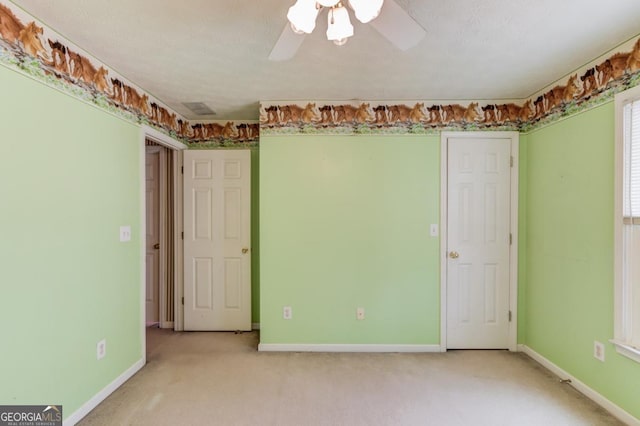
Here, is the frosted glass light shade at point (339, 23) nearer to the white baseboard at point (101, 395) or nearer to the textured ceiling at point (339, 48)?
the textured ceiling at point (339, 48)

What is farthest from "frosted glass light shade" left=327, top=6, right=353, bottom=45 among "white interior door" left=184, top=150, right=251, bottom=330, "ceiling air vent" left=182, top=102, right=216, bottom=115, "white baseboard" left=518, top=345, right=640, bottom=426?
"white baseboard" left=518, top=345, right=640, bottom=426

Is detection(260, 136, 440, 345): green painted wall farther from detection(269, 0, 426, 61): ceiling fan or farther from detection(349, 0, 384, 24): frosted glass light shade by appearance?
detection(349, 0, 384, 24): frosted glass light shade

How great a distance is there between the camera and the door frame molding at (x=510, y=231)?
280 centimetres

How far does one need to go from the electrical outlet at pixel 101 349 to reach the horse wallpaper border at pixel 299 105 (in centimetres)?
173

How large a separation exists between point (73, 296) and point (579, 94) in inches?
153

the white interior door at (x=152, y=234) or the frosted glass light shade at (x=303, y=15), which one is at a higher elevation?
the frosted glass light shade at (x=303, y=15)

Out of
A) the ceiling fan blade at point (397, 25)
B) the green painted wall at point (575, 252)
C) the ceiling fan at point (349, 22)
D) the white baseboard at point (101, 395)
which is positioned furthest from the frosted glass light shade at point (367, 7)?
the white baseboard at point (101, 395)

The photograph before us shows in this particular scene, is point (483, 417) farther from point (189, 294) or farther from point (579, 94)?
point (189, 294)

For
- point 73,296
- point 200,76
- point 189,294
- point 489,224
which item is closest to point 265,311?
point 189,294

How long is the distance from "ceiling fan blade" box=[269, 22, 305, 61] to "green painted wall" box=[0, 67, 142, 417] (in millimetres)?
1414

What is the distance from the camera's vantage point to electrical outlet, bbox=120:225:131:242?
2.29m

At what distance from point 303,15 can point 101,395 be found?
275 centimetres

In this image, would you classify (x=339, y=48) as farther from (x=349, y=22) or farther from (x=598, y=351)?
(x=598, y=351)

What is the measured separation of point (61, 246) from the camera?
1.76 m
